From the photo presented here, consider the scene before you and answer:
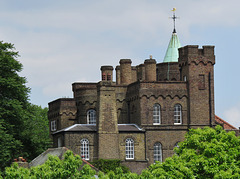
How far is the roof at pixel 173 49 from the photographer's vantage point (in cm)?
8681

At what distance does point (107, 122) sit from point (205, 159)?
1996 cm

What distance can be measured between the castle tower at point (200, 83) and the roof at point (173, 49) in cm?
948

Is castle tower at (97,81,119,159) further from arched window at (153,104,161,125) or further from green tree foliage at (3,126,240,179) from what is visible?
green tree foliage at (3,126,240,179)

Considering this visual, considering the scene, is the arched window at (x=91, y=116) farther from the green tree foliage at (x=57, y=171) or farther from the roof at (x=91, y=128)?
the green tree foliage at (x=57, y=171)

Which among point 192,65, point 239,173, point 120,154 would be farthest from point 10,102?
point 239,173

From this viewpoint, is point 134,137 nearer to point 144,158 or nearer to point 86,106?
point 144,158

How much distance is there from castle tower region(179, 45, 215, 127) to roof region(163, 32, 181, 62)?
948 cm

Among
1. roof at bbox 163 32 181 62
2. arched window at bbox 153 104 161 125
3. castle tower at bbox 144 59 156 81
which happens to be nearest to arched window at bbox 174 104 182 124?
arched window at bbox 153 104 161 125

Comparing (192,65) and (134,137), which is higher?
(192,65)

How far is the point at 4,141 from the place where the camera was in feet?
221

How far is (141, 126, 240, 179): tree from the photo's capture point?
2055 inches

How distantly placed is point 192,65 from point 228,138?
65.7 ft

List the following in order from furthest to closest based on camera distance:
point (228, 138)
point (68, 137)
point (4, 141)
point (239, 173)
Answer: point (68, 137)
point (4, 141)
point (228, 138)
point (239, 173)

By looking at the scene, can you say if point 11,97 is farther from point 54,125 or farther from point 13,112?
point 54,125
